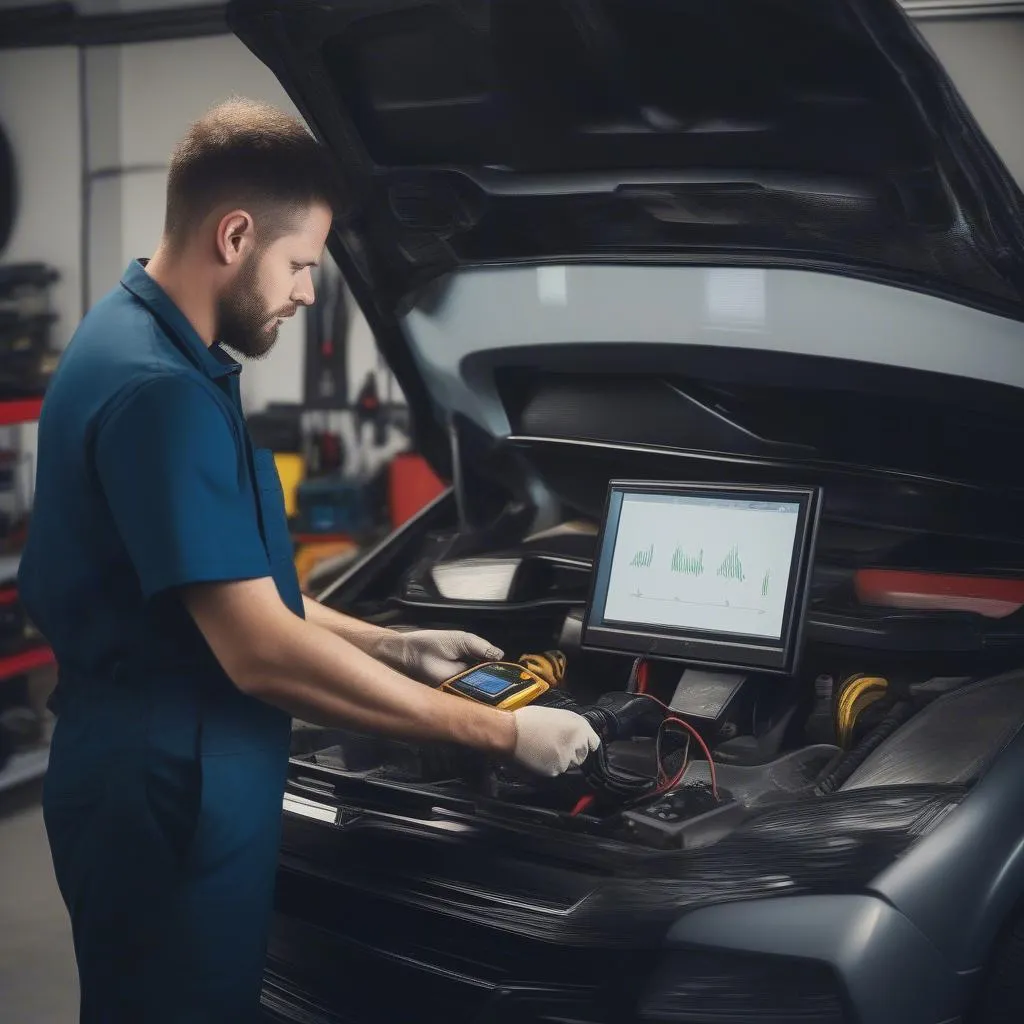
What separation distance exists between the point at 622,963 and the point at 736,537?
662mm

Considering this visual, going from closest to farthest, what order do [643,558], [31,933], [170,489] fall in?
[170,489] < [643,558] < [31,933]

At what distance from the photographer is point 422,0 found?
57.7 inches

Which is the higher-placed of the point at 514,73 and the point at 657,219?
the point at 514,73

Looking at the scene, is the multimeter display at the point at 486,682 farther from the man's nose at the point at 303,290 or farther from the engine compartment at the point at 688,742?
the man's nose at the point at 303,290

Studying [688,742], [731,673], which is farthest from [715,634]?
[688,742]

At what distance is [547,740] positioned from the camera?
1.25 metres

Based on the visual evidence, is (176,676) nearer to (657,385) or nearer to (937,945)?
(937,945)

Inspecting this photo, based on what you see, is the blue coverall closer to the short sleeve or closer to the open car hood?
the short sleeve

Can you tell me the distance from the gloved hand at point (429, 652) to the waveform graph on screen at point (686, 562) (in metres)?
0.29

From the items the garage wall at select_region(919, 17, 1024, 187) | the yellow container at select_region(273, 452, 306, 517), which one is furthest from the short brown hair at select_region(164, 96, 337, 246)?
the yellow container at select_region(273, 452, 306, 517)

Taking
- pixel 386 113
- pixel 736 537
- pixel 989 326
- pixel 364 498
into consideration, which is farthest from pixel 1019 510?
pixel 364 498

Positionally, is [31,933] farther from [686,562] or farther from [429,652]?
[686,562]

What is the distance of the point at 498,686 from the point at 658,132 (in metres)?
0.73

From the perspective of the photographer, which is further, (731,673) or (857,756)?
(731,673)
